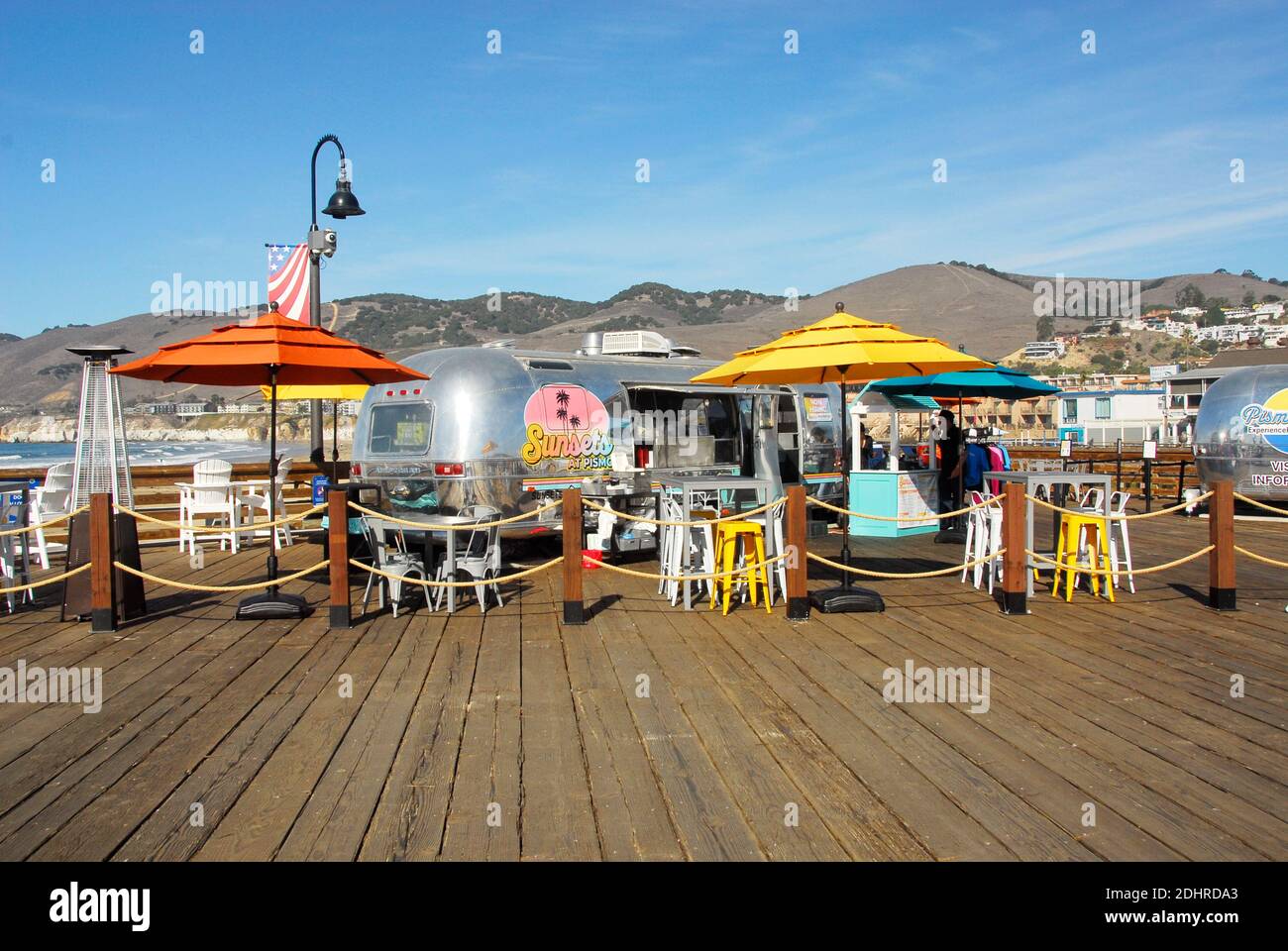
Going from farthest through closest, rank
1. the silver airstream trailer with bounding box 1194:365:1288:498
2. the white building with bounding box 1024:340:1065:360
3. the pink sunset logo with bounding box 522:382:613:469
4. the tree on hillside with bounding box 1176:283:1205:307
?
the tree on hillside with bounding box 1176:283:1205:307 < the white building with bounding box 1024:340:1065:360 < the silver airstream trailer with bounding box 1194:365:1288:498 < the pink sunset logo with bounding box 522:382:613:469

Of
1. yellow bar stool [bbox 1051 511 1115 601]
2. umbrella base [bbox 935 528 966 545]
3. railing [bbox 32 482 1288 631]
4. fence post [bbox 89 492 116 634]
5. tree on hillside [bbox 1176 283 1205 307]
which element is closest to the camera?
fence post [bbox 89 492 116 634]

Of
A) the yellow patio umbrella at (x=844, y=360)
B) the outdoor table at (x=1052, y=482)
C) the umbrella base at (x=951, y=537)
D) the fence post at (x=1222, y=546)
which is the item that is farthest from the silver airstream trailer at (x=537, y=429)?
the fence post at (x=1222, y=546)

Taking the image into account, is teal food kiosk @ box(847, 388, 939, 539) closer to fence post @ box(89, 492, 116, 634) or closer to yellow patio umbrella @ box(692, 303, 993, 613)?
yellow patio umbrella @ box(692, 303, 993, 613)

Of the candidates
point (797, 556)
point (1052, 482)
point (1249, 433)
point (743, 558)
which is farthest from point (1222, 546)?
point (1249, 433)

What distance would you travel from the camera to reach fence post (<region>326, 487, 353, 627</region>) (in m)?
7.64

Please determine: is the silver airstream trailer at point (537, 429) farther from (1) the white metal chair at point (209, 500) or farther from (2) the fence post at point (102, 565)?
(2) the fence post at point (102, 565)

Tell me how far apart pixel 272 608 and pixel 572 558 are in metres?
2.69

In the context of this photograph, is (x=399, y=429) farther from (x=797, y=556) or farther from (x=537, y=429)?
(x=797, y=556)

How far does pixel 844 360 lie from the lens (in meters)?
A: 7.39

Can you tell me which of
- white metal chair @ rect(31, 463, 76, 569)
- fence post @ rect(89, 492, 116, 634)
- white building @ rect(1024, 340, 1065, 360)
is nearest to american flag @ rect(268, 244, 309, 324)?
white metal chair @ rect(31, 463, 76, 569)

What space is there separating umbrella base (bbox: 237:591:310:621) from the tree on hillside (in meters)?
148
